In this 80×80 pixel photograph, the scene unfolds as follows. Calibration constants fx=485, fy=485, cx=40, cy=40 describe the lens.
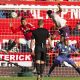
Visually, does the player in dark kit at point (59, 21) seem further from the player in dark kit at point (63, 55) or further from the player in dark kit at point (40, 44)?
the player in dark kit at point (40, 44)

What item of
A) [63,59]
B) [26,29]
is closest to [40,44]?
[63,59]

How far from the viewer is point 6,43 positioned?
17734mm

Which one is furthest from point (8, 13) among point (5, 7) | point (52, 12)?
point (52, 12)

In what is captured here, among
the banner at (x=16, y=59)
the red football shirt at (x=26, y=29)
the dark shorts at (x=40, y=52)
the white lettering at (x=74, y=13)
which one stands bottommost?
the banner at (x=16, y=59)

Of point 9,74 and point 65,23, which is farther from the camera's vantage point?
point 65,23

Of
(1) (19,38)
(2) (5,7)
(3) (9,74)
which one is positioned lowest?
(3) (9,74)

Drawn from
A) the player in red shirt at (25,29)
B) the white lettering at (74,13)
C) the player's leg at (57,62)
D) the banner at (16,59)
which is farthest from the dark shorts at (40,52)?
the white lettering at (74,13)

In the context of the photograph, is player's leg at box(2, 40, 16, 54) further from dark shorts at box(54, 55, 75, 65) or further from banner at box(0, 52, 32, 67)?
dark shorts at box(54, 55, 75, 65)

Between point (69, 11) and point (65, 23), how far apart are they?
0.47 meters

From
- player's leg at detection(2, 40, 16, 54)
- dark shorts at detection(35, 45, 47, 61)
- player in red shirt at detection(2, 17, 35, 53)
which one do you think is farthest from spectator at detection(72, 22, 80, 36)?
dark shorts at detection(35, 45, 47, 61)

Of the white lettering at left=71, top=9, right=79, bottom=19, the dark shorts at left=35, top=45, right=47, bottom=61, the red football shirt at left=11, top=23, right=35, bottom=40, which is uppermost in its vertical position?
the white lettering at left=71, top=9, right=79, bottom=19

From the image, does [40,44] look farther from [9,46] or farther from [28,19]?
[28,19]

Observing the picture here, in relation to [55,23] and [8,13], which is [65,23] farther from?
[8,13]

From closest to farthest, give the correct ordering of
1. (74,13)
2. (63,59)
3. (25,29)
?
(63,59) < (25,29) < (74,13)
